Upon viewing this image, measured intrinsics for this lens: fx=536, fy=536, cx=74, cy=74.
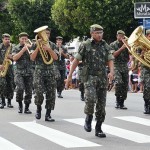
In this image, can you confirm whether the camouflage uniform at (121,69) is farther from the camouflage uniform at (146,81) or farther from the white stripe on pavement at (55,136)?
the white stripe on pavement at (55,136)

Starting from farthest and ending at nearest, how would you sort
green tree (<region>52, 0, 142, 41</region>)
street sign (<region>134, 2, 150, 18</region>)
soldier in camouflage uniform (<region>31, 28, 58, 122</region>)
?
1. green tree (<region>52, 0, 142, 41</region>)
2. street sign (<region>134, 2, 150, 18</region>)
3. soldier in camouflage uniform (<region>31, 28, 58, 122</region>)

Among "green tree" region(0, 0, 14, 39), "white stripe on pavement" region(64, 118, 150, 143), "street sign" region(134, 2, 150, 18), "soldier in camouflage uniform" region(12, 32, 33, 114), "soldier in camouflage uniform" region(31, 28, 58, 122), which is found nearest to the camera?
"white stripe on pavement" region(64, 118, 150, 143)

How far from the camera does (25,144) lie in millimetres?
8797

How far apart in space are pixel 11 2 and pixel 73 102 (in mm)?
24545

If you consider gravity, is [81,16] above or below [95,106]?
above

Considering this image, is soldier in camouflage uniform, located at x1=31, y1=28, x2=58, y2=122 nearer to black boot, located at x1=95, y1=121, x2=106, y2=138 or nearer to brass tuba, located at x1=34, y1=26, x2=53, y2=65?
brass tuba, located at x1=34, y1=26, x2=53, y2=65

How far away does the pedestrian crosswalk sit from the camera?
869 centimetres

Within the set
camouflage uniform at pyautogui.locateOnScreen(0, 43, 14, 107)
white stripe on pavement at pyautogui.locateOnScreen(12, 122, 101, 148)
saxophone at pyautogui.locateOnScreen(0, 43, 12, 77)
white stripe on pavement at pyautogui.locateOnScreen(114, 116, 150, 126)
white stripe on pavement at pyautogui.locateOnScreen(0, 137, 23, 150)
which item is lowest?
white stripe on pavement at pyautogui.locateOnScreen(0, 137, 23, 150)

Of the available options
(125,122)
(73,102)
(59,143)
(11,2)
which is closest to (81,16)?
(11,2)

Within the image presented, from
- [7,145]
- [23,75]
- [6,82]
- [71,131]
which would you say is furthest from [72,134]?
[6,82]

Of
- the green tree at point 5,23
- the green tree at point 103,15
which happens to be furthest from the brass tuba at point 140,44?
the green tree at point 5,23

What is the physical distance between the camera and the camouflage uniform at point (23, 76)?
12.9 metres

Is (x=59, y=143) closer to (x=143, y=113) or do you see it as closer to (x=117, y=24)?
(x=143, y=113)

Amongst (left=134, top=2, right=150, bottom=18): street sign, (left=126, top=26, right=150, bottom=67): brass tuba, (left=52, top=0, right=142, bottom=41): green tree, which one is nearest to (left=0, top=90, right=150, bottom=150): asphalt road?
(left=126, top=26, right=150, bottom=67): brass tuba
